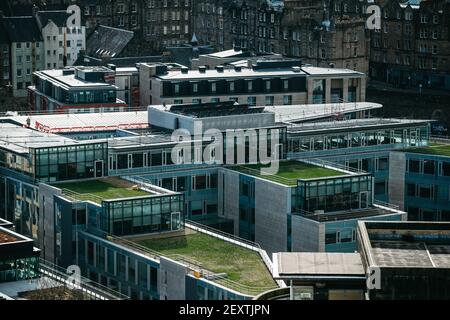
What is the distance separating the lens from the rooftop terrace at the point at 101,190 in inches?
4016

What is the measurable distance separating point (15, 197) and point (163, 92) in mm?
37236

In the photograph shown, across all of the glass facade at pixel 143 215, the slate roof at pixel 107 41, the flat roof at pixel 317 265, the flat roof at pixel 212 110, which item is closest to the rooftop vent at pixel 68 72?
the slate roof at pixel 107 41

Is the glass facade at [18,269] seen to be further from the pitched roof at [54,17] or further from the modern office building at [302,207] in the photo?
the pitched roof at [54,17]

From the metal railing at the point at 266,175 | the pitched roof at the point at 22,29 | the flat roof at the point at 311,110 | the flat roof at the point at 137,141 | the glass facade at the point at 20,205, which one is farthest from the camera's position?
the pitched roof at the point at 22,29

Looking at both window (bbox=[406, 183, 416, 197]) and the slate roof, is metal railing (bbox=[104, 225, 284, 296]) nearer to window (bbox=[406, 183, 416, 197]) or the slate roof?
window (bbox=[406, 183, 416, 197])

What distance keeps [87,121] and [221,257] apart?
126ft

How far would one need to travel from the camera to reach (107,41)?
183875mm

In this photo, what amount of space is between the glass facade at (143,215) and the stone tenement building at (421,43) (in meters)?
99.4

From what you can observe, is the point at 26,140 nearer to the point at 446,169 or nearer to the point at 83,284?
the point at 83,284

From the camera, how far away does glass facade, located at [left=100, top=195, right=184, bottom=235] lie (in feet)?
322

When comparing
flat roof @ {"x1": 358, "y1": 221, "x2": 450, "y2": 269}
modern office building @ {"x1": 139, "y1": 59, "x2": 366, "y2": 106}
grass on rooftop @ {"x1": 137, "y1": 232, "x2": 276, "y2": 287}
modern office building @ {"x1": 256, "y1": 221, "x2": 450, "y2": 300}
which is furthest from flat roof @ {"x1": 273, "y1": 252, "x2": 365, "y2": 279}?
modern office building @ {"x1": 139, "y1": 59, "x2": 366, "y2": 106}

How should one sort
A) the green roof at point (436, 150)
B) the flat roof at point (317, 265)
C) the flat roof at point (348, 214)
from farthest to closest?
1. the green roof at point (436, 150)
2. the flat roof at point (348, 214)
3. the flat roof at point (317, 265)
